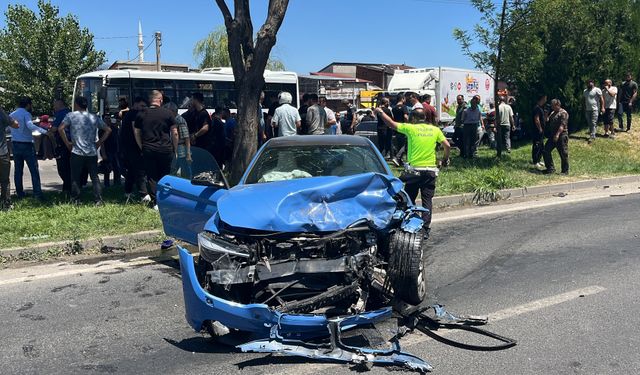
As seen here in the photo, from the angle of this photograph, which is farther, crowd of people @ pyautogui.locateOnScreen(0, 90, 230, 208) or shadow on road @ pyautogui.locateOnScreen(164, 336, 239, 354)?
crowd of people @ pyautogui.locateOnScreen(0, 90, 230, 208)

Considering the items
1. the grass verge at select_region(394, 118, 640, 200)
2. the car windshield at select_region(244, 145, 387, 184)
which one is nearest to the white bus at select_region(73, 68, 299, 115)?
the grass verge at select_region(394, 118, 640, 200)

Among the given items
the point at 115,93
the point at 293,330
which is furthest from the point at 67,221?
the point at 115,93

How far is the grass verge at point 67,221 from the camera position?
784cm

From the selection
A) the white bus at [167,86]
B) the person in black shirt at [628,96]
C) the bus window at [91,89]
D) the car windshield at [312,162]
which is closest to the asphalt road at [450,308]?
the car windshield at [312,162]

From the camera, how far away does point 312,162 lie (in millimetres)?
5848

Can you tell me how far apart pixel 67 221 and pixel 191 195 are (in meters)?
3.67

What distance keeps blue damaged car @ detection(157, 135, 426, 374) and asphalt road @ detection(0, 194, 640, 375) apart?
13.1 inches

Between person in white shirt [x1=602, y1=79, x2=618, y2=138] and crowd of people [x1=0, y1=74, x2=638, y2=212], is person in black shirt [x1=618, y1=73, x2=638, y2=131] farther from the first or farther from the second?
crowd of people [x1=0, y1=74, x2=638, y2=212]

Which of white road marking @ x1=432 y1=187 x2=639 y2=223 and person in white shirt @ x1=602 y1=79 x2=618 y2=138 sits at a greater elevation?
person in white shirt @ x1=602 y1=79 x2=618 y2=138

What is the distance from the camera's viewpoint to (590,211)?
1032cm

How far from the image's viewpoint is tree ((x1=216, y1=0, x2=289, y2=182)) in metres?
9.84

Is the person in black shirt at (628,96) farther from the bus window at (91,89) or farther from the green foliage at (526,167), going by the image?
the bus window at (91,89)

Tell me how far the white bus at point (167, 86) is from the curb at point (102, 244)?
1111 cm

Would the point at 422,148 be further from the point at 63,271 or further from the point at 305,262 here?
the point at 63,271
